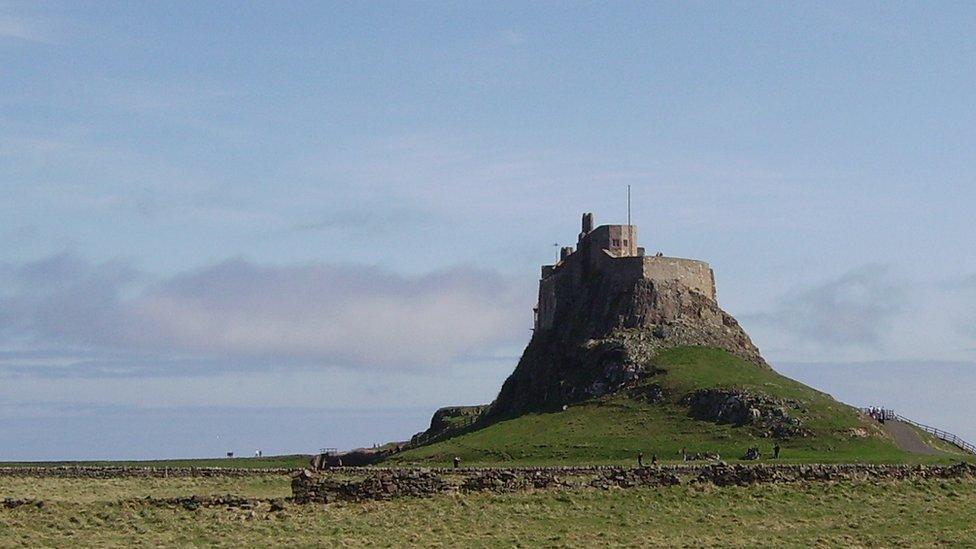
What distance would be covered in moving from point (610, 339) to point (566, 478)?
224 ft

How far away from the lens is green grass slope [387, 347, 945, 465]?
336ft

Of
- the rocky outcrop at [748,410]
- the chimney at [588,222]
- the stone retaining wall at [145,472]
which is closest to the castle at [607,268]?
the chimney at [588,222]

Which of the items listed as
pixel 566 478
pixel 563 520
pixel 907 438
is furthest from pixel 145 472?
pixel 907 438

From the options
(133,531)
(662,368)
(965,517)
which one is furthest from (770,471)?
(662,368)

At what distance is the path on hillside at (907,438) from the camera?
108 meters

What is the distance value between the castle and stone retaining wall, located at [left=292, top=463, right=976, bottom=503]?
69393 mm

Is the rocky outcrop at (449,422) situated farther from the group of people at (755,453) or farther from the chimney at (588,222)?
the group of people at (755,453)

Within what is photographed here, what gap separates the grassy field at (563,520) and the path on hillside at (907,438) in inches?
1759

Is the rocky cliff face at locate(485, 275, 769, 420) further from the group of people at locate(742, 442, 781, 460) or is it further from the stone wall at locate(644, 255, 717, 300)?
the group of people at locate(742, 442, 781, 460)

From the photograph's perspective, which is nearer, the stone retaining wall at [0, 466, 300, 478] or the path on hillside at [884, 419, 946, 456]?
the stone retaining wall at [0, 466, 300, 478]

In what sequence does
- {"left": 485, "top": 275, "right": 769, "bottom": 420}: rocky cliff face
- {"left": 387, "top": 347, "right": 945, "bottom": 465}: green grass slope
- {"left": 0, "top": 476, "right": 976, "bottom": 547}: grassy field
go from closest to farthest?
{"left": 0, "top": 476, "right": 976, "bottom": 547}: grassy field
{"left": 387, "top": 347, "right": 945, "bottom": 465}: green grass slope
{"left": 485, "top": 275, "right": 769, "bottom": 420}: rocky cliff face

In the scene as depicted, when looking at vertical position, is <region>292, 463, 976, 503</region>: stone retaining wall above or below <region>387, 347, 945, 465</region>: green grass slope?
below

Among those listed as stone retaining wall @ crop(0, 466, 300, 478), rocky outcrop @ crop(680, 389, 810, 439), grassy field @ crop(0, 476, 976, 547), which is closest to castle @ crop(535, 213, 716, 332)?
rocky outcrop @ crop(680, 389, 810, 439)

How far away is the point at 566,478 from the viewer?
64688mm
